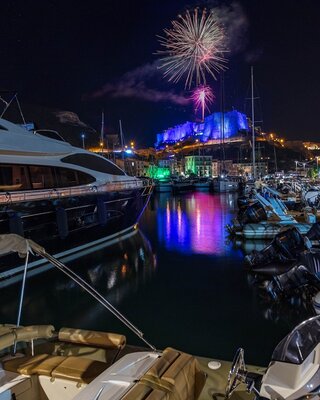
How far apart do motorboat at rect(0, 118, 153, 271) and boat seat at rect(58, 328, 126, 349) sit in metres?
7.52

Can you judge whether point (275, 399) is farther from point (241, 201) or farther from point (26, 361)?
point (241, 201)

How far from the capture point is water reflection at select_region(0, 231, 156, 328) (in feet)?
29.6

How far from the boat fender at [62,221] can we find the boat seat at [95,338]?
8.97 metres

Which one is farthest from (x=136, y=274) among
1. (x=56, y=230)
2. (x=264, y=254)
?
(x=264, y=254)

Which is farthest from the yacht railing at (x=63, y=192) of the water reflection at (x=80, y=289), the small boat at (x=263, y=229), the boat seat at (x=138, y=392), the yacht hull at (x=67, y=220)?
the boat seat at (x=138, y=392)

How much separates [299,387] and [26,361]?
2982 mm

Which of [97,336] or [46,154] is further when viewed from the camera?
[46,154]

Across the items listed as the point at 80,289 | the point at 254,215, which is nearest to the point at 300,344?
the point at 80,289

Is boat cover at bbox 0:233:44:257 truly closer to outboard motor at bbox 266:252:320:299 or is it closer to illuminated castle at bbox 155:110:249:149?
outboard motor at bbox 266:252:320:299

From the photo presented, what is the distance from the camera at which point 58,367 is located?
370 cm

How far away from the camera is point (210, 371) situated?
4.29 m

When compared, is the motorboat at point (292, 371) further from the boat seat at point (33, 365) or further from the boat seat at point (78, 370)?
A: the boat seat at point (33, 365)

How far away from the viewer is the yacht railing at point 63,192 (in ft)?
39.4

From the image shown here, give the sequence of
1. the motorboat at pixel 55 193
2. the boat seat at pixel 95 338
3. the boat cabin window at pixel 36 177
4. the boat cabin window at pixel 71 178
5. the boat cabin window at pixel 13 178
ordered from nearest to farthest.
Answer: the boat seat at pixel 95 338 < the motorboat at pixel 55 193 < the boat cabin window at pixel 13 178 < the boat cabin window at pixel 36 177 < the boat cabin window at pixel 71 178
